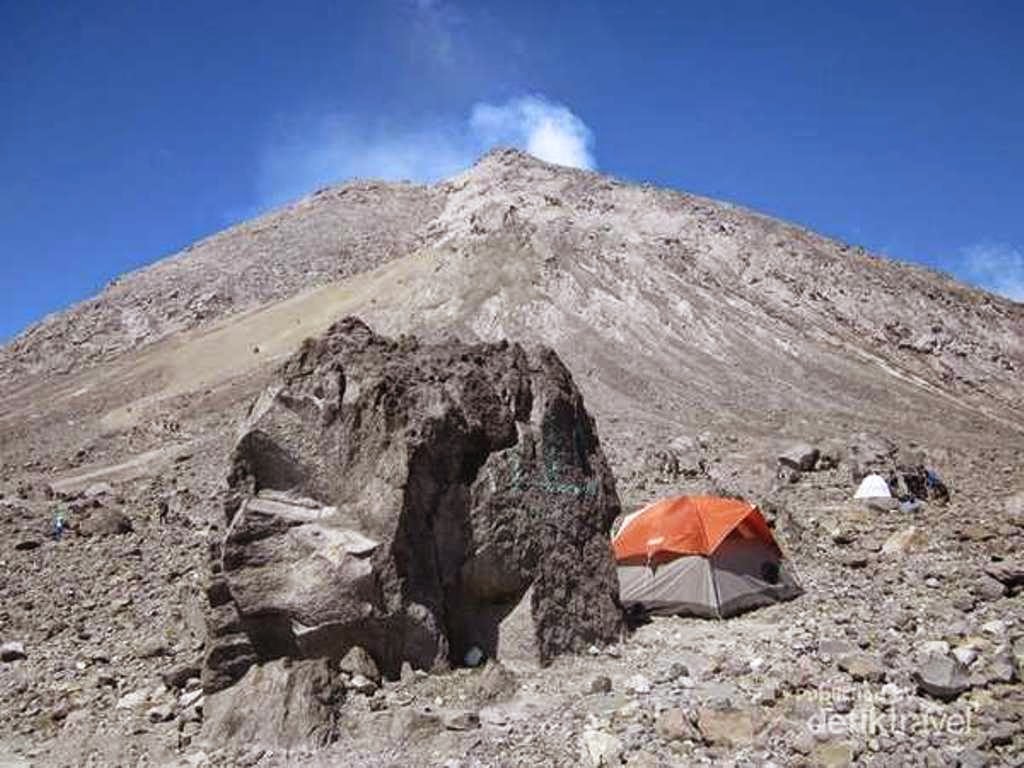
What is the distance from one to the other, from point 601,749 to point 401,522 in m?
3.47

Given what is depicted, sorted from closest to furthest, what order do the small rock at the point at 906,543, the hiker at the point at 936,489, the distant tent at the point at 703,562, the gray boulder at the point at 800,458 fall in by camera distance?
the distant tent at the point at 703,562 → the small rock at the point at 906,543 → the hiker at the point at 936,489 → the gray boulder at the point at 800,458

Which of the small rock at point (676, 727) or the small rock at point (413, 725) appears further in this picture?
the small rock at point (413, 725)

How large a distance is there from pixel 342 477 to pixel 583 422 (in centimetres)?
374

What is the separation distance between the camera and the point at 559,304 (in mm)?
40188

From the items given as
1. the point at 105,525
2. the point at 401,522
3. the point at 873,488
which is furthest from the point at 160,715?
the point at 873,488

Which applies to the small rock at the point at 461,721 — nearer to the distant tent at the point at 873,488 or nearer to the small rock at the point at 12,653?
the small rock at the point at 12,653

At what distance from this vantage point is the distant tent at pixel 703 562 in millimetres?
13391

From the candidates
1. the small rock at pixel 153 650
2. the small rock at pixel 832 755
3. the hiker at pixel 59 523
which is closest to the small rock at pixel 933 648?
the small rock at pixel 832 755

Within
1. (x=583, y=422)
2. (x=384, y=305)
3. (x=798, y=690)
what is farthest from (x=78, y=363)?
(x=798, y=690)

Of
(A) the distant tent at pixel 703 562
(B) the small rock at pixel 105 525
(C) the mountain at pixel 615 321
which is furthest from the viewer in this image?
(C) the mountain at pixel 615 321

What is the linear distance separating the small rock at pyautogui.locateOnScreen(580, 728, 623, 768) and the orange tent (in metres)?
5.23

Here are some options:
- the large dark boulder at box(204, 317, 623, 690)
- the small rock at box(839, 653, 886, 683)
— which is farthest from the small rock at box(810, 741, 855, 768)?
the large dark boulder at box(204, 317, 623, 690)

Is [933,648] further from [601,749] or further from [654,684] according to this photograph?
[601,749]

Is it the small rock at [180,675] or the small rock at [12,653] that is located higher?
the small rock at [12,653]
